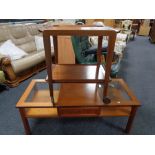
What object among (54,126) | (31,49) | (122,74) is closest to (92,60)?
(122,74)

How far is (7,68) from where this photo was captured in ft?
6.54

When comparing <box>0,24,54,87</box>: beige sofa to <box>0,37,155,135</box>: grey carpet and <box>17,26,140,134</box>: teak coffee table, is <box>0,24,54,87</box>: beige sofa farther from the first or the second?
<box>17,26,140,134</box>: teak coffee table

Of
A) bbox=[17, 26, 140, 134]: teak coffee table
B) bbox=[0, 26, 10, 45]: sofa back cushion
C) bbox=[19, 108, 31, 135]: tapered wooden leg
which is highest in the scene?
bbox=[0, 26, 10, 45]: sofa back cushion

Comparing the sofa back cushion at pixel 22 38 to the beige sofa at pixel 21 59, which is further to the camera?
the sofa back cushion at pixel 22 38

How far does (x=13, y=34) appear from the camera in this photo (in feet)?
8.66

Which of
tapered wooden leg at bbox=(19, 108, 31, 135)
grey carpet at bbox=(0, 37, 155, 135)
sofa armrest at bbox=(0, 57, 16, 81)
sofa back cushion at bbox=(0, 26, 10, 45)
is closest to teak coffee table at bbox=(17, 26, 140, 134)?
tapered wooden leg at bbox=(19, 108, 31, 135)

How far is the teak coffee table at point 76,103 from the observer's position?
119 cm

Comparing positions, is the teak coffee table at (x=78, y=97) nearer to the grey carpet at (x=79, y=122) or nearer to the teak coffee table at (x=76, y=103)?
the teak coffee table at (x=76, y=103)

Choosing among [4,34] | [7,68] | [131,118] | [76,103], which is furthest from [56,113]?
[4,34]

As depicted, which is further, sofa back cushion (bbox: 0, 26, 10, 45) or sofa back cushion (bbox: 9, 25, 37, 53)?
sofa back cushion (bbox: 9, 25, 37, 53)

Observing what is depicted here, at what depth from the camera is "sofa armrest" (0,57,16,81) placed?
6.38 feet

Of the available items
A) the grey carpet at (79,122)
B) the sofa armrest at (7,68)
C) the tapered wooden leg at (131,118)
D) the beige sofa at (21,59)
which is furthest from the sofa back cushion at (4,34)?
the tapered wooden leg at (131,118)

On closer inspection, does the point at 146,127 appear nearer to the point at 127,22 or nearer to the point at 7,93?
the point at 7,93

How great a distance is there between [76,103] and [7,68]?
51.9 inches
